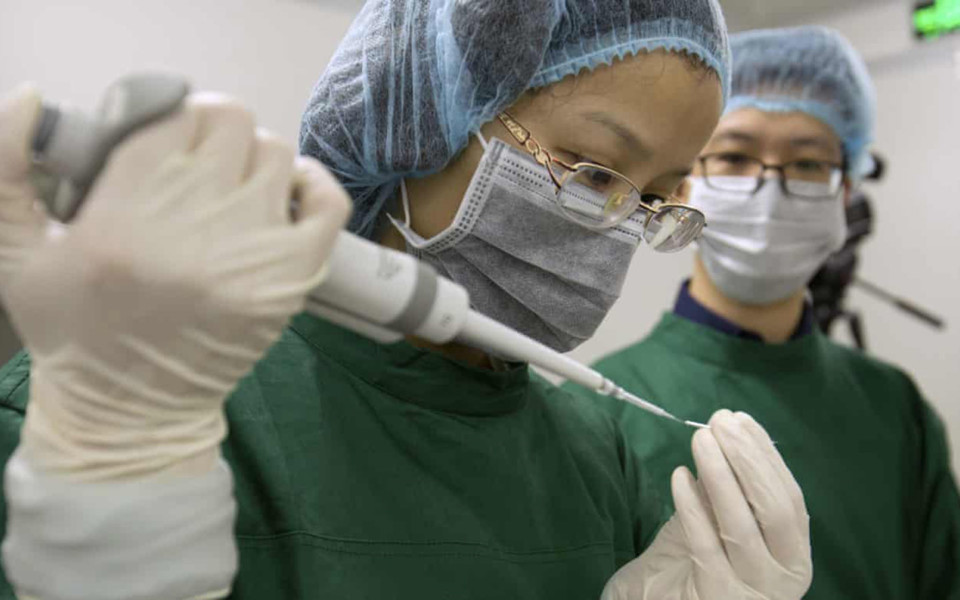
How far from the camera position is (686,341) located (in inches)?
60.4


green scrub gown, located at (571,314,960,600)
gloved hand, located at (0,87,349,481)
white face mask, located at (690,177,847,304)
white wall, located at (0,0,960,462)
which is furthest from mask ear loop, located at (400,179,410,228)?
white wall, located at (0,0,960,462)

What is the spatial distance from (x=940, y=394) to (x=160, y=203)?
11.1 ft

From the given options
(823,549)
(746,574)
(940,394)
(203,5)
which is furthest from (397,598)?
(940,394)

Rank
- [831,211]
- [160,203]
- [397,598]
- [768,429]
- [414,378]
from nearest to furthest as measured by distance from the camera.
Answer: [160,203] → [397,598] → [414,378] → [768,429] → [831,211]

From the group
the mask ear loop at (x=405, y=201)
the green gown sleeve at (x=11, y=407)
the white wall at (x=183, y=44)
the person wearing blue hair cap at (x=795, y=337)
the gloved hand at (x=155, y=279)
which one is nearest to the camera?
the gloved hand at (x=155, y=279)

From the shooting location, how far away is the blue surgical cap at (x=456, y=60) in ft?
2.47

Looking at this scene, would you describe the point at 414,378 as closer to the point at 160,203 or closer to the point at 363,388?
the point at 363,388

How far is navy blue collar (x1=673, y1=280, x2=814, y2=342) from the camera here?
1.54 meters

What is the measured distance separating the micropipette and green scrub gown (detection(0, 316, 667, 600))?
19cm

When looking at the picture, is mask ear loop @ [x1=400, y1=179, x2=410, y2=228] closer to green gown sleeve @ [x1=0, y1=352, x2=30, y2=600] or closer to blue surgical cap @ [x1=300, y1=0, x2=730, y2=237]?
blue surgical cap @ [x1=300, y1=0, x2=730, y2=237]

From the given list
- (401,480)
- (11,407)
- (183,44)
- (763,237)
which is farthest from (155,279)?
(183,44)

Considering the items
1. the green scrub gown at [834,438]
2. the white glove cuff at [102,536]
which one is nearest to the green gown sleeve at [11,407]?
the white glove cuff at [102,536]

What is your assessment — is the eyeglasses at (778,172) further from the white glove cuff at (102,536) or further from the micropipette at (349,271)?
the white glove cuff at (102,536)

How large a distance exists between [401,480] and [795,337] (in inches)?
45.9
